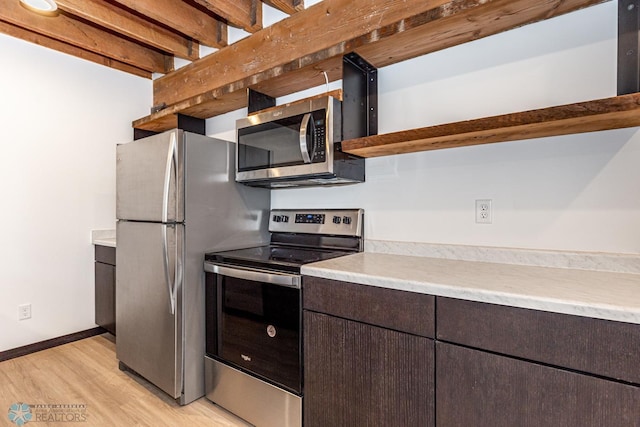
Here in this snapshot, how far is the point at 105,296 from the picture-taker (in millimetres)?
2697

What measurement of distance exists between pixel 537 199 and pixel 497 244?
0.85 feet

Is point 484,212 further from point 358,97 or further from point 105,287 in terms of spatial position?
point 105,287

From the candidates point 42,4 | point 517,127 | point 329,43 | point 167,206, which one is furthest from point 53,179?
point 517,127

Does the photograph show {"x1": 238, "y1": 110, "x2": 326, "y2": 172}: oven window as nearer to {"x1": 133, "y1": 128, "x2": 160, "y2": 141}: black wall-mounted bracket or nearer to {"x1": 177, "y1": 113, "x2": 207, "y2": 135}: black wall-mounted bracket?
{"x1": 177, "y1": 113, "x2": 207, "y2": 135}: black wall-mounted bracket

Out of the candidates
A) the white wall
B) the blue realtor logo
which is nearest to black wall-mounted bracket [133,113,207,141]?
the white wall

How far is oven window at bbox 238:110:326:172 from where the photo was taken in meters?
1.67

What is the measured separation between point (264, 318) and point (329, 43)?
4.96 feet

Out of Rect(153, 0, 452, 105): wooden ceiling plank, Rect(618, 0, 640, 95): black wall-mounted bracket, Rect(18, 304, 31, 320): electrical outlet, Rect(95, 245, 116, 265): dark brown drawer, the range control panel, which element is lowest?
Rect(18, 304, 31, 320): electrical outlet

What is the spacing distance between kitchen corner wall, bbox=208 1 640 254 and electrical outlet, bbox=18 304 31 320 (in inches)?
105

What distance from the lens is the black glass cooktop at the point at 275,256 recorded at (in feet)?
5.16

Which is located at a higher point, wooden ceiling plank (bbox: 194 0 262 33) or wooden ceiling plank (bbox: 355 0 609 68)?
wooden ceiling plank (bbox: 194 0 262 33)

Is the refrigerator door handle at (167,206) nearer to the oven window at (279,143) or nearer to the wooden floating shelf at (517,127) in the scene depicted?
the oven window at (279,143)

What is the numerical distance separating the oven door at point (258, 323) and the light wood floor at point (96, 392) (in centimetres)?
34

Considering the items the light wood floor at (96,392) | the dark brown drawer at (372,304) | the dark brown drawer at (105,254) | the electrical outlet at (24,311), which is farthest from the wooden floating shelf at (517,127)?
the electrical outlet at (24,311)
